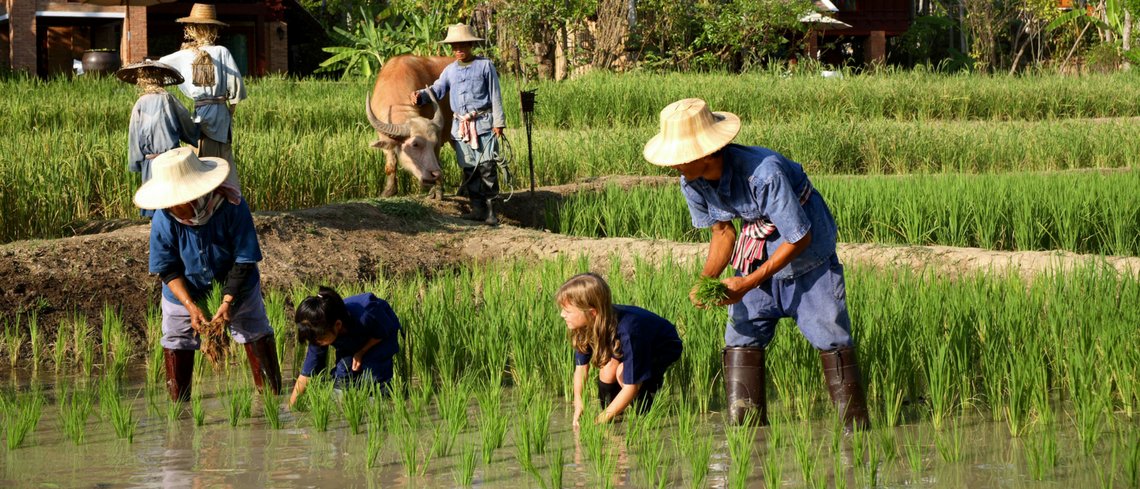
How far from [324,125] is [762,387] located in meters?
9.78

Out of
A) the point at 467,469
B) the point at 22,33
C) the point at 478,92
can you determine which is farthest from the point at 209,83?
the point at 22,33

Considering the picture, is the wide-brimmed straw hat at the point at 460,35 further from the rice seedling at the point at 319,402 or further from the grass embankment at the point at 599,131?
the rice seedling at the point at 319,402

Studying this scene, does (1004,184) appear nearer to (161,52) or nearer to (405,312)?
(405,312)

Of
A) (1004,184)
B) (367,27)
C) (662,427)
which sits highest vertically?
(367,27)

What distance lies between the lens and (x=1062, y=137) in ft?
41.2

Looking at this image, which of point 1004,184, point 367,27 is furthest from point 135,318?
point 367,27

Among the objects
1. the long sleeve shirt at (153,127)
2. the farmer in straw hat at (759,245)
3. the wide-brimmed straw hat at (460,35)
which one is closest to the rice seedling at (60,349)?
the long sleeve shirt at (153,127)

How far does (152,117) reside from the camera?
663 centimetres

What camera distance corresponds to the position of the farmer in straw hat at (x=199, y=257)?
442 centimetres

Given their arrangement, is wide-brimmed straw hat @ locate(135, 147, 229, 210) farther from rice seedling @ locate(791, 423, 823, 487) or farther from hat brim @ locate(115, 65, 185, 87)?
hat brim @ locate(115, 65, 185, 87)

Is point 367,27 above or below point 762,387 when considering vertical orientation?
above

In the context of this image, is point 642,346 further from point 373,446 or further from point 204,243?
point 204,243

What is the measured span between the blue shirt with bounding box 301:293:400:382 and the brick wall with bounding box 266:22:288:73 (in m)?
18.8

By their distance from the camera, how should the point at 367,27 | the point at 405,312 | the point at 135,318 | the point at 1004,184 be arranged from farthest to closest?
the point at 367,27, the point at 1004,184, the point at 135,318, the point at 405,312
